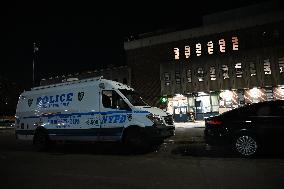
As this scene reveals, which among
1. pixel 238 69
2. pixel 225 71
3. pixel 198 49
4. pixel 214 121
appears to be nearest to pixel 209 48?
pixel 198 49

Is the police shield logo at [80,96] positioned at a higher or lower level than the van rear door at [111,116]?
higher

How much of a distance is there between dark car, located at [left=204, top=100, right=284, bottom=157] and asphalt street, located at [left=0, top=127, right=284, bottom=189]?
0.41m

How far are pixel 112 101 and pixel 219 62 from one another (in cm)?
2194

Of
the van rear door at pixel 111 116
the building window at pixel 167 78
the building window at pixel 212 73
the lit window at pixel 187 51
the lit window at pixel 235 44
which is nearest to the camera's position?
the van rear door at pixel 111 116

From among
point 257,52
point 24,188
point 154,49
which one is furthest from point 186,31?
point 24,188

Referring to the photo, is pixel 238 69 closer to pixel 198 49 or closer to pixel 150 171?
pixel 198 49

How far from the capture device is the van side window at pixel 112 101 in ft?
36.5

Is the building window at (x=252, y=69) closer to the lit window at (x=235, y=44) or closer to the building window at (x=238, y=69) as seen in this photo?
the building window at (x=238, y=69)

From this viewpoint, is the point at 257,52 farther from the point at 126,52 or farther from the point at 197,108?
the point at 126,52

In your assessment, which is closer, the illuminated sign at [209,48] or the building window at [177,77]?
the illuminated sign at [209,48]

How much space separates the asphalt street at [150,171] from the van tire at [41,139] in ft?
9.11

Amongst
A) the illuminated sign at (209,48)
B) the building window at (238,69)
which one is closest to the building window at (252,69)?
the building window at (238,69)

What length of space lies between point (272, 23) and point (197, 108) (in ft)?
37.1

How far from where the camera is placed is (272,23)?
30.0 meters
